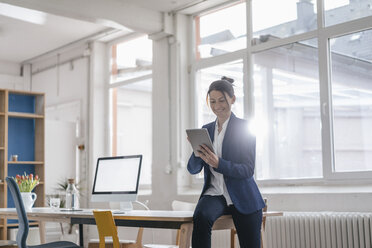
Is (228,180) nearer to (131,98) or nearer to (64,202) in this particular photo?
(64,202)

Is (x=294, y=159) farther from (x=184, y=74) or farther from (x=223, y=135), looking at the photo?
(x=223, y=135)

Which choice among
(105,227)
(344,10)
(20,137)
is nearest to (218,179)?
(105,227)

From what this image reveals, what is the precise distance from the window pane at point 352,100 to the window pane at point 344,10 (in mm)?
169

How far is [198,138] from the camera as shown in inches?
106

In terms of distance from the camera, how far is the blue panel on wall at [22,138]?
255 inches

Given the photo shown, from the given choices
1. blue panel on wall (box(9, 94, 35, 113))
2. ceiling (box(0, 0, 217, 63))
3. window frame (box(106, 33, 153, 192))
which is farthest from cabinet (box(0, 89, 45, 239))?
window frame (box(106, 33, 153, 192))

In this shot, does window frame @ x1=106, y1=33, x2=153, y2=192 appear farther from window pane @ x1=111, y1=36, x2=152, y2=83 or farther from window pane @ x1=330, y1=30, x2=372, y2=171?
window pane @ x1=330, y1=30, x2=372, y2=171

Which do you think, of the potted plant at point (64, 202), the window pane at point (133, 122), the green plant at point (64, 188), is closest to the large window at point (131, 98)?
the window pane at point (133, 122)

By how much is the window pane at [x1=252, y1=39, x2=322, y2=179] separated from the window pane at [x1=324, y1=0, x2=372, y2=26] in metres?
0.31

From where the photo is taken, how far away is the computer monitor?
154 inches

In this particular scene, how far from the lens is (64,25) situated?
6988 mm

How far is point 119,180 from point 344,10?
2677mm

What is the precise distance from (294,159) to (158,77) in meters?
2.07

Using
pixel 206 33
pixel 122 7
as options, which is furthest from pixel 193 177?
pixel 122 7
